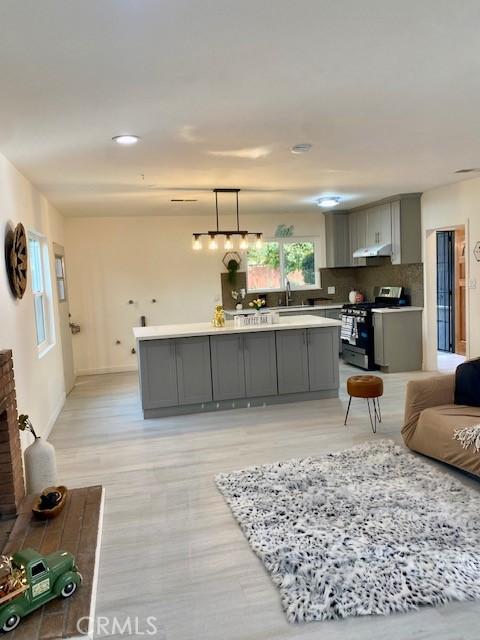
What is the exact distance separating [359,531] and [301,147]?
282cm

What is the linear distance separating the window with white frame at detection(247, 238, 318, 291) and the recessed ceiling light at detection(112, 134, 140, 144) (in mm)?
4879

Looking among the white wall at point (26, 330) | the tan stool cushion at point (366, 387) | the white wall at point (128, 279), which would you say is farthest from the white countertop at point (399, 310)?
the white wall at point (26, 330)

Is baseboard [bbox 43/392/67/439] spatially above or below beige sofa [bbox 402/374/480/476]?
below

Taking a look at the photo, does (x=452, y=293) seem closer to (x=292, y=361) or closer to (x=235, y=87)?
(x=292, y=361)

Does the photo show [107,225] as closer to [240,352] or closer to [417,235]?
[240,352]

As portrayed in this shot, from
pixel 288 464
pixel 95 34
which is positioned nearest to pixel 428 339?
pixel 288 464

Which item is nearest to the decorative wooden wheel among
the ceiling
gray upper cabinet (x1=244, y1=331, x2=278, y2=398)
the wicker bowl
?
the ceiling

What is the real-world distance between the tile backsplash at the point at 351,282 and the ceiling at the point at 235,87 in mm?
2606

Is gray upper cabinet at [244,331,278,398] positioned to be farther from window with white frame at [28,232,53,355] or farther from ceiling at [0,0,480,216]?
window with white frame at [28,232,53,355]

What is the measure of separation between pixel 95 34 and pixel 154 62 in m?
0.34

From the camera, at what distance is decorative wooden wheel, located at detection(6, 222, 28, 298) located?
12.1ft

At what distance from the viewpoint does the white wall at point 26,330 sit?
11.8ft

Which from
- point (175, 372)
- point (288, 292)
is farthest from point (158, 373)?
point (288, 292)

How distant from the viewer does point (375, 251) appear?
7.19m
